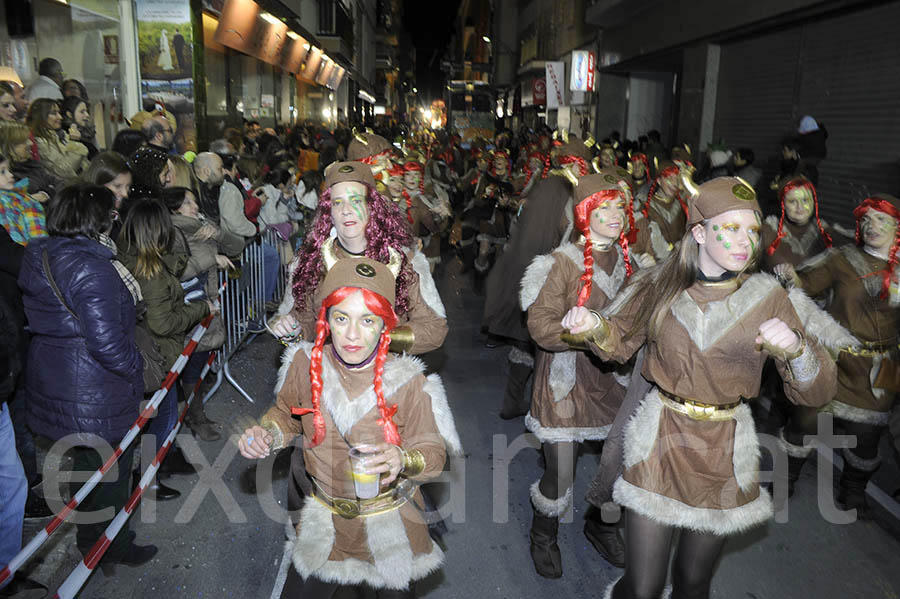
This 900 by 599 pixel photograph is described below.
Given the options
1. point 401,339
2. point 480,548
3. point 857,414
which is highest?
point 401,339

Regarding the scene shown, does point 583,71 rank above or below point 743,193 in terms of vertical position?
above

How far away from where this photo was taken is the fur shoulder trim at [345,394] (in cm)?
271

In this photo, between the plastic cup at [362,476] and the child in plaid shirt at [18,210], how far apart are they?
137 inches

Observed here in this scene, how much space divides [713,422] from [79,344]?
10.7ft

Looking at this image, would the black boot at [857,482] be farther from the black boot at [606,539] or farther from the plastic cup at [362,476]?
the plastic cup at [362,476]

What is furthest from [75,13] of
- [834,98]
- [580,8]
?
[580,8]

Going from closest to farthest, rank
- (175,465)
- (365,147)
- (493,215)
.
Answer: (175,465) < (365,147) < (493,215)

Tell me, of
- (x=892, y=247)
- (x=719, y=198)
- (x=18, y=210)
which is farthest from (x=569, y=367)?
(x=18, y=210)

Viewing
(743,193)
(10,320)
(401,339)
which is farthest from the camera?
(401,339)

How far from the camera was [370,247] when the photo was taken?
3.92 m

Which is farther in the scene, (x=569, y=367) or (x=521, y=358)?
(x=521, y=358)

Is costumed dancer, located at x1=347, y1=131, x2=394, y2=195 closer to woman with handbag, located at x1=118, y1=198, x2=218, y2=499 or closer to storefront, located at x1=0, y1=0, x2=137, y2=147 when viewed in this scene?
woman with handbag, located at x1=118, y1=198, x2=218, y2=499

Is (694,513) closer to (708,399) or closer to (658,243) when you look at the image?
(708,399)

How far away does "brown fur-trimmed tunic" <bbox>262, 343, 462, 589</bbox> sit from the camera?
2721 mm
